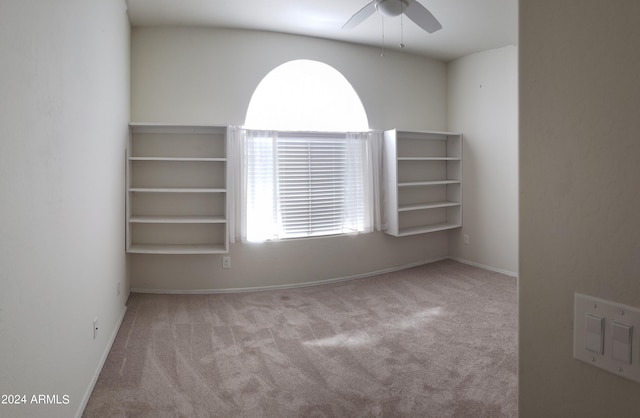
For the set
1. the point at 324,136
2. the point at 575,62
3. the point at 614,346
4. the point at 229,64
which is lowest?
the point at 614,346

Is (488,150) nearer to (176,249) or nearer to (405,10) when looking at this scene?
(405,10)

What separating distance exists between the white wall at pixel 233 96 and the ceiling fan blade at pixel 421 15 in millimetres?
1564

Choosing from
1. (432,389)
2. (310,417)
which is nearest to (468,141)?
(432,389)

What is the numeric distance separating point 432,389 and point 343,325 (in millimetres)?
→ 1116

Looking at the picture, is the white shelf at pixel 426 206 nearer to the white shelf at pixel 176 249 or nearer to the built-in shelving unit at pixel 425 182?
the built-in shelving unit at pixel 425 182

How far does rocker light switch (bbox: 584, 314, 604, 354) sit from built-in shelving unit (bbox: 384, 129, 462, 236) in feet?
13.5

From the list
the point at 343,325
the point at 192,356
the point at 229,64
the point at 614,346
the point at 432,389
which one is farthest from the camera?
the point at 229,64

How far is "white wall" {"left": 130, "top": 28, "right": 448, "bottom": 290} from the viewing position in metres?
3.96

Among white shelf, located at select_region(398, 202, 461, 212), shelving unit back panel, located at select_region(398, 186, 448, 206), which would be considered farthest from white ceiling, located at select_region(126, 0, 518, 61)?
white shelf, located at select_region(398, 202, 461, 212)

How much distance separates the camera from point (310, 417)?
78.8 inches

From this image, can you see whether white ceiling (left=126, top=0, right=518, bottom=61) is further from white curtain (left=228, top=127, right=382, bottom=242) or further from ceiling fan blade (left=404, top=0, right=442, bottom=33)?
white curtain (left=228, top=127, right=382, bottom=242)

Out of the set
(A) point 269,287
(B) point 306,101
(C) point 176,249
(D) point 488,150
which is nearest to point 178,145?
(C) point 176,249

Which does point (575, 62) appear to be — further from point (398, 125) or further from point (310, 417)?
point (398, 125)

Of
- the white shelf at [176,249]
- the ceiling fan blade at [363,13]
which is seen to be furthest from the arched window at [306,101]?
the white shelf at [176,249]
